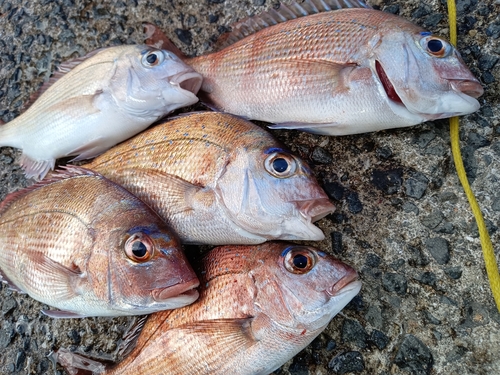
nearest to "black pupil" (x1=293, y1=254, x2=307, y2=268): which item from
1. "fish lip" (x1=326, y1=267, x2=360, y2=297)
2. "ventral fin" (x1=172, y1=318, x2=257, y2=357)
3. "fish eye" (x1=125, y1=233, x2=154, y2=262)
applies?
"fish lip" (x1=326, y1=267, x2=360, y2=297)

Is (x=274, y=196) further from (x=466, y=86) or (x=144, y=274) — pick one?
(x=466, y=86)

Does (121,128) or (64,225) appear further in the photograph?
(121,128)

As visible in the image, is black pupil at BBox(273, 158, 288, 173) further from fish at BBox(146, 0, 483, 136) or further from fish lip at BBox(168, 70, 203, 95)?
fish lip at BBox(168, 70, 203, 95)

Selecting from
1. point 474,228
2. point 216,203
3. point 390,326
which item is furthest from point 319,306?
point 474,228

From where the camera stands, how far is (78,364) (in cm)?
208

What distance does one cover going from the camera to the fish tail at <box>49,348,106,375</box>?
2033 millimetres

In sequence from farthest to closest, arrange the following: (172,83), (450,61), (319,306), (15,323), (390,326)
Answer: (15,323)
(172,83)
(390,326)
(450,61)
(319,306)

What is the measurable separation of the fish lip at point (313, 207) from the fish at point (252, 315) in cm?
15

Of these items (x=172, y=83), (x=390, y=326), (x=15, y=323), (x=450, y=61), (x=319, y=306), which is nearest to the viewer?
(x=319, y=306)

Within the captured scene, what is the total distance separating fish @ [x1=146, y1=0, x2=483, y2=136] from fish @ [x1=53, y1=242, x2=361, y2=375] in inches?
25.2

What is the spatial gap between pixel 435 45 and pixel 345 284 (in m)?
1.06

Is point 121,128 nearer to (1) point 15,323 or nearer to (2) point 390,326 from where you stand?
(1) point 15,323

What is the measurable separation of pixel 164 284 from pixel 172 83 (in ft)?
3.27

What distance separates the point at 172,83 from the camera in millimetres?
2207
